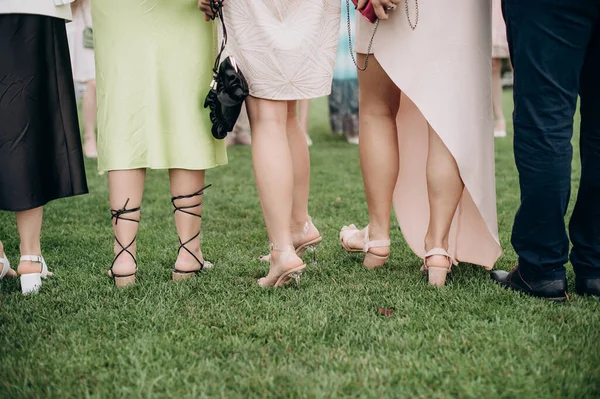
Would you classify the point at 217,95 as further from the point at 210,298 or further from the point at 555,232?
the point at 555,232

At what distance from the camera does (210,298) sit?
106 inches

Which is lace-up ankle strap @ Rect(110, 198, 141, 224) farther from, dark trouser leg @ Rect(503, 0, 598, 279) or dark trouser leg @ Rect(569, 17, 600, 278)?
dark trouser leg @ Rect(569, 17, 600, 278)

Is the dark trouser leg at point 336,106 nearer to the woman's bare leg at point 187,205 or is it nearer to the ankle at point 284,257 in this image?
the woman's bare leg at point 187,205

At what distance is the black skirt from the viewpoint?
2750 millimetres

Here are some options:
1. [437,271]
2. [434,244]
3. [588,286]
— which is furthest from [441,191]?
[588,286]

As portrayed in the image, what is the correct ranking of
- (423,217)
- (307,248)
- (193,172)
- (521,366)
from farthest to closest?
(307,248), (423,217), (193,172), (521,366)

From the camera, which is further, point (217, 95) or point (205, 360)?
point (217, 95)

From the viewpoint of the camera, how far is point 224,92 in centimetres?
267

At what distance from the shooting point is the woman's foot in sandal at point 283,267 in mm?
2752

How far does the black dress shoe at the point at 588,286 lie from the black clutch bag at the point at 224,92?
1.47m

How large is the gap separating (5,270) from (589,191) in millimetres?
2441

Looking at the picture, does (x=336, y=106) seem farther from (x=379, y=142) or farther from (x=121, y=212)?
(x=121, y=212)

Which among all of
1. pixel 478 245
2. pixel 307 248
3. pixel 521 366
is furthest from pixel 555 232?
pixel 307 248

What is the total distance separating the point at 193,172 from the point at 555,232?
1.47 meters
